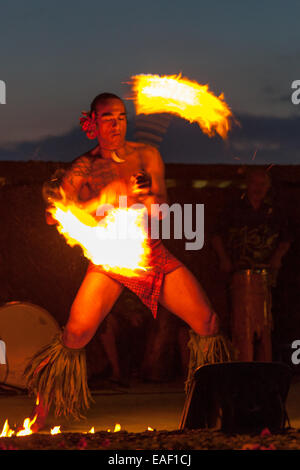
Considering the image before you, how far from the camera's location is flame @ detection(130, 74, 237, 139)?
21.9 ft

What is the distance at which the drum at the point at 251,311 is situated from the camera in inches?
365

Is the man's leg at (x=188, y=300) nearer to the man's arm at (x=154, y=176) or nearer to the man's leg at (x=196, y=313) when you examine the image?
the man's leg at (x=196, y=313)

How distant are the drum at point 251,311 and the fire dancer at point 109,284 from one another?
2.78 meters

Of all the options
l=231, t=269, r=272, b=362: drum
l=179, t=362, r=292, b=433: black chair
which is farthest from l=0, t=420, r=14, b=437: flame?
l=231, t=269, r=272, b=362: drum

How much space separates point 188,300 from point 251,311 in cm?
303

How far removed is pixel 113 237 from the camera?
6.44 meters

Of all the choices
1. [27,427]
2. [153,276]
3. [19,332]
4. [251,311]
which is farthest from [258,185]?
[27,427]

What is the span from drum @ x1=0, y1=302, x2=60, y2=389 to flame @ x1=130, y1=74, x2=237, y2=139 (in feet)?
10.7

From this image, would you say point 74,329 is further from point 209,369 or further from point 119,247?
point 209,369

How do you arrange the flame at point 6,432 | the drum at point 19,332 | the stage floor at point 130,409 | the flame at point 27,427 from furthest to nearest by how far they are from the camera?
1. the drum at point 19,332
2. the stage floor at point 130,409
3. the flame at point 27,427
4. the flame at point 6,432

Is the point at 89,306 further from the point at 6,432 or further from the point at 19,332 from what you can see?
the point at 19,332

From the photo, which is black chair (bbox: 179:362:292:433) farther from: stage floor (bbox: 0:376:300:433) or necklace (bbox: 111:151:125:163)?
necklace (bbox: 111:151:125:163)

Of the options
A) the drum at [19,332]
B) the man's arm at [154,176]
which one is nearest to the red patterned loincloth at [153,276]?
the man's arm at [154,176]

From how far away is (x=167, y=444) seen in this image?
541 cm
